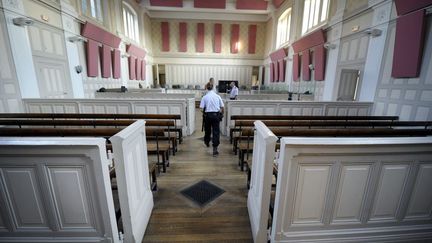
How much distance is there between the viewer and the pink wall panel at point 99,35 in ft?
20.8

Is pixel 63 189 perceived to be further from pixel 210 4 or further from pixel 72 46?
pixel 210 4

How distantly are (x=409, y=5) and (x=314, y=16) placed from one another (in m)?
4.92

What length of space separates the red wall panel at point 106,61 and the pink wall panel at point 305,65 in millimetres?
8795

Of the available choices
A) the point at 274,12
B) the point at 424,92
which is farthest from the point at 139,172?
the point at 274,12

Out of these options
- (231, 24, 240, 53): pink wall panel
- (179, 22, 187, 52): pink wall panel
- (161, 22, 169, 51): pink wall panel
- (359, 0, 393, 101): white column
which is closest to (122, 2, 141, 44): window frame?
(161, 22, 169, 51): pink wall panel

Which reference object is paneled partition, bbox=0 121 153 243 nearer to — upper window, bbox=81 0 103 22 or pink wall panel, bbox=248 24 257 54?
upper window, bbox=81 0 103 22

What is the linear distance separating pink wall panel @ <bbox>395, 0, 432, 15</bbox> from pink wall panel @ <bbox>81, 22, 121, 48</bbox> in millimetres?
8908

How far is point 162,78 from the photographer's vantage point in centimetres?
1541

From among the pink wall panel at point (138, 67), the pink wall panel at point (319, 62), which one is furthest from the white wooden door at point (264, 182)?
the pink wall panel at point (138, 67)

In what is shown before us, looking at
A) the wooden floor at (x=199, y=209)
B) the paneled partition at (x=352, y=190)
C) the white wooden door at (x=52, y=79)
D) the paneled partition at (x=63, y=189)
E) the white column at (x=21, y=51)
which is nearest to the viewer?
the paneled partition at (x=63, y=189)

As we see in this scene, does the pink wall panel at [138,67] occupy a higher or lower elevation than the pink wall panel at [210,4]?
lower

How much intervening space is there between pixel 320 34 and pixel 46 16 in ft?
29.5

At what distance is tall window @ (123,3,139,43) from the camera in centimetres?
1012

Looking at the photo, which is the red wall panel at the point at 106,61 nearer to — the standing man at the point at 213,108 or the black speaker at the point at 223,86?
the standing man at the point at 213,108
